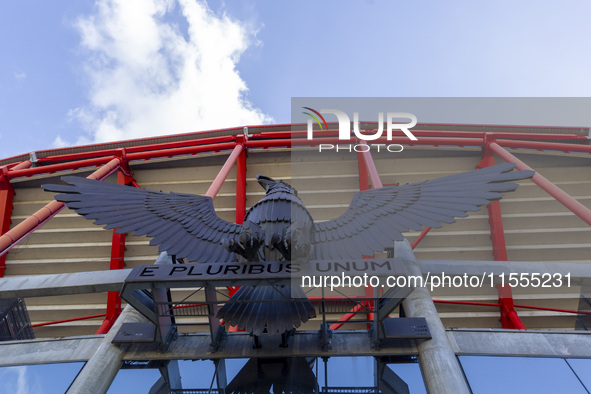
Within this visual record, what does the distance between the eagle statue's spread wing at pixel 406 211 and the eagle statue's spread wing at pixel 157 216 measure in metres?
1.25

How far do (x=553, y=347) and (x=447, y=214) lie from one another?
2.03m

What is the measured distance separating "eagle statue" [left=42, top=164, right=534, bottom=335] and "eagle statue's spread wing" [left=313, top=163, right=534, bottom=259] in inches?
0.4

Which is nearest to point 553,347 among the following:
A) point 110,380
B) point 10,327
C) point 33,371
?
point 110,380

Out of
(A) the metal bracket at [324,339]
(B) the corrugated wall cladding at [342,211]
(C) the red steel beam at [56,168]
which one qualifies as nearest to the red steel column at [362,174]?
(B) the corrugated wall cladding at [342,211]

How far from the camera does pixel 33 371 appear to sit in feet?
15.3

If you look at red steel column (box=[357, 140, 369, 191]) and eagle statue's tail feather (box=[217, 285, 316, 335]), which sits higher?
red steel column (box=[357, 140, 369, 191])

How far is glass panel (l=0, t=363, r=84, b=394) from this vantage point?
14.3ft

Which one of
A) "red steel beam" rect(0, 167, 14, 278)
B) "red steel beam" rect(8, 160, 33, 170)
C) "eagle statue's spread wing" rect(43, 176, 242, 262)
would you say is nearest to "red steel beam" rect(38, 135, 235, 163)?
"red steel beam" rect(8, 160, 33, 170)

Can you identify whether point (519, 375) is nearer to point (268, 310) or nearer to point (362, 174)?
point (268, 310)

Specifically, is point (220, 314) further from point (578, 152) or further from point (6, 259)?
point (578, 152)

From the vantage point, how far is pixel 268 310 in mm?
4109

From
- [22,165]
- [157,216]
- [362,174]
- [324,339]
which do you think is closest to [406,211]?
[324,339]

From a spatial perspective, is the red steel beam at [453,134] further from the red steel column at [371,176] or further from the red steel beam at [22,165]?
the red steel beam at [22,165]

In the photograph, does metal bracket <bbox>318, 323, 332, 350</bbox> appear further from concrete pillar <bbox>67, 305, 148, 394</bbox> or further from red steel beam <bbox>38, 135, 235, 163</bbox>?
red steel beam <bbox>38, 135, 235, 163</bbox>
